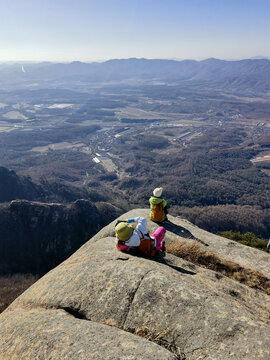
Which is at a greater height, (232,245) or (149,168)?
(232,245)

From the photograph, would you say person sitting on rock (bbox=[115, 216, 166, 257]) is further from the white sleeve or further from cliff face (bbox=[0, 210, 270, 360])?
cliff face (bbox=[0, 210, 270, 360])

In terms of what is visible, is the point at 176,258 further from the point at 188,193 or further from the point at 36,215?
the point at 188,193

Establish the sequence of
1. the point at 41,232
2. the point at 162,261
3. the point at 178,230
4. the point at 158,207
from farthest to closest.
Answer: the point at 41,232, the point at 158,207, the point at 178,230, the point at 162,261

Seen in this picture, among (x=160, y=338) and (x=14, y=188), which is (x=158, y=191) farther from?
(x=14, y=188)

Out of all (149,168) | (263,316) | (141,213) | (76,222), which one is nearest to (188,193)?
(149,168)

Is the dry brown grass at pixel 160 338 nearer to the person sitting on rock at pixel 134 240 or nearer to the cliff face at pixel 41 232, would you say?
the person sitting on rock at pixel 134 240

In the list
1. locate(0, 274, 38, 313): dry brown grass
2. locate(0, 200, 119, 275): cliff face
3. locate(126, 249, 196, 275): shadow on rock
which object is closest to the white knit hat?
locate(126, 249, 196, 275): shadow on rock

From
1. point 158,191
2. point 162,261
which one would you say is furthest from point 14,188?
point 162,261
